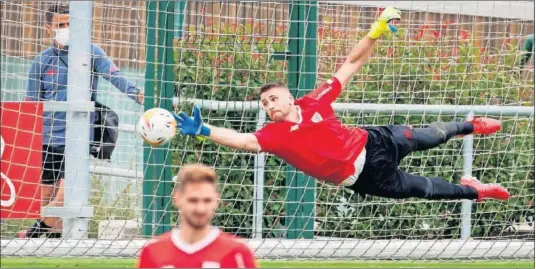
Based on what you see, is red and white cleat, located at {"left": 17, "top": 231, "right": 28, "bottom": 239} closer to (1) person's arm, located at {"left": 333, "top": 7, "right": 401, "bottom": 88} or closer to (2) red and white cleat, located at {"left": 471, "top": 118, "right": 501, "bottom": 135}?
(1) person's arm, located at {"left": 333, "top": 7, "right": 401, "bottom": 88}

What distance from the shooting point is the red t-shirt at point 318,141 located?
10.1 meters

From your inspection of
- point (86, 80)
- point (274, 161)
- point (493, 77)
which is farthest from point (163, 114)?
point (493, 77)

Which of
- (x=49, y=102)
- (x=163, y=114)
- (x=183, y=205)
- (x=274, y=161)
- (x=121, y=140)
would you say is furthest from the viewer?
(x=121, y=140)

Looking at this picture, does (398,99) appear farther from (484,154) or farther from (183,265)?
(183,265)

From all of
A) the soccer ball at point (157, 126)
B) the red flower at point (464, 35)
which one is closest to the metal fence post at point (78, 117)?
the soccer ball at point (157, 126)

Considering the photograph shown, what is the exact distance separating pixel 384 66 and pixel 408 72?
0.26m

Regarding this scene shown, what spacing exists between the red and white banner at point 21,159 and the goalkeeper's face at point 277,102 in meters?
2.12

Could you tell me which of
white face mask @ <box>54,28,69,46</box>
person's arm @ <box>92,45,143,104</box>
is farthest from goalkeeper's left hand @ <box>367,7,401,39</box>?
white face mask @ <box>54,28,69,46</box>

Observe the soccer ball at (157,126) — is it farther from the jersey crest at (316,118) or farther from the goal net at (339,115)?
the goal net at (339,115)

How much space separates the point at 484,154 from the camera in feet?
41.3

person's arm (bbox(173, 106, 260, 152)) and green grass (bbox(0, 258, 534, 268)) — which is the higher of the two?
person's arm (bbox(173, 106, 260, 152))

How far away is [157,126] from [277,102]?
1059 millimetres

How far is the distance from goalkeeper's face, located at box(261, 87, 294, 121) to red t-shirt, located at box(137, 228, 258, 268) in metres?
3.64

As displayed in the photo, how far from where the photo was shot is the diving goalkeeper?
32.9 ft
